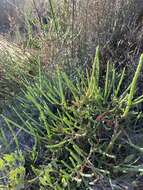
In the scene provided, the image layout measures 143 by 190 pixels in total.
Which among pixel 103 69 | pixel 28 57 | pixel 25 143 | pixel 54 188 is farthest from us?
pixel 28 57

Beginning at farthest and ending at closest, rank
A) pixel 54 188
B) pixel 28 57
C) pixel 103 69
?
pixel 28 57 → pixel 103 69 → pixel 54 188

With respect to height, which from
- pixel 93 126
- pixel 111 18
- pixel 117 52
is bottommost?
pixel 93 126

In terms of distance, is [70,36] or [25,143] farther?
[70,36]

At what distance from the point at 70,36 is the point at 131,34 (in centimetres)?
33

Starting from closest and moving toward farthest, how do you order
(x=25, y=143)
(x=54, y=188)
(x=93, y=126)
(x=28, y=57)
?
(x=54, y=188) → (x=93, y=126) → (x=25, y=143) → (x=28, y=57)

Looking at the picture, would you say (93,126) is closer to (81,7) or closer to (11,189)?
(11,189)

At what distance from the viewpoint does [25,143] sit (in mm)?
1851

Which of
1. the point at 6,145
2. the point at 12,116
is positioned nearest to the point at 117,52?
the point at 12,116

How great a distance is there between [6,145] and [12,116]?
240mm

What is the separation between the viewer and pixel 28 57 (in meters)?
2.25

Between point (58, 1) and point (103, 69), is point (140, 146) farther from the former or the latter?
point (58, 1)

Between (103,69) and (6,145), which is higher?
(103,69)

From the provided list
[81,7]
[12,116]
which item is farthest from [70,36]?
[12,116]

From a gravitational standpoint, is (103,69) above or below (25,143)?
above
